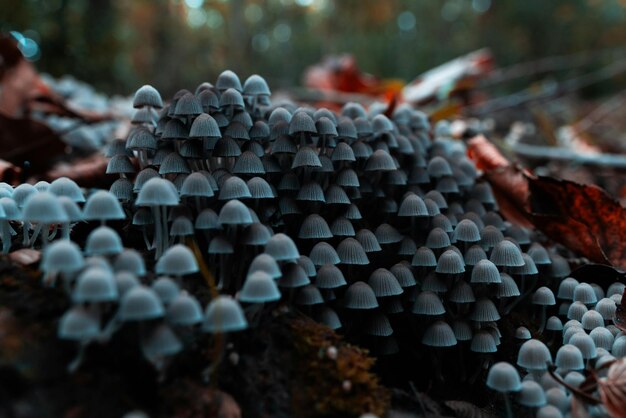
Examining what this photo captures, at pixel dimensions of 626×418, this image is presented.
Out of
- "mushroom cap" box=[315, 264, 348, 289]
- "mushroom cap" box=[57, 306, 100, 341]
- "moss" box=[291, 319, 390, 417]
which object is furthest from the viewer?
"mushroom cap" box=[315, 264, 348, 289]

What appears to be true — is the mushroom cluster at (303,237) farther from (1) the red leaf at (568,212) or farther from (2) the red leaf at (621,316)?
(1) the red leaf at (568,212)

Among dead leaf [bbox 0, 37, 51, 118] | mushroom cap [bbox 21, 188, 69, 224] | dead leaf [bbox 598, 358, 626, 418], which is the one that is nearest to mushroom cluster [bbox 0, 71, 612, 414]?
mushroom cap [bbox 21, 188, 69, 224]

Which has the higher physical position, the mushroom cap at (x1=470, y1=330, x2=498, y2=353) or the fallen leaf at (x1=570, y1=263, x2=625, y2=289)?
the fallen leaf at (x1=570, y1=263, x2=625, y2=289)

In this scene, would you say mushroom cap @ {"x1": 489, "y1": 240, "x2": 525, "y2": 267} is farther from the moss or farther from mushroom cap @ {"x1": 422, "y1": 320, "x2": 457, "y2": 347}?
the moss

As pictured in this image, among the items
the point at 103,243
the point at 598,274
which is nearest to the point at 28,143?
the point at 103,243

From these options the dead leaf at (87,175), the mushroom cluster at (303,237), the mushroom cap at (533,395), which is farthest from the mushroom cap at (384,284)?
the dead leaf at (87,175)

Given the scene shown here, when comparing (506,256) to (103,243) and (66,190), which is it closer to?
(103,243)

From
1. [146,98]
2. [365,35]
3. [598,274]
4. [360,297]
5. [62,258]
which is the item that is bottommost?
[598,274]
